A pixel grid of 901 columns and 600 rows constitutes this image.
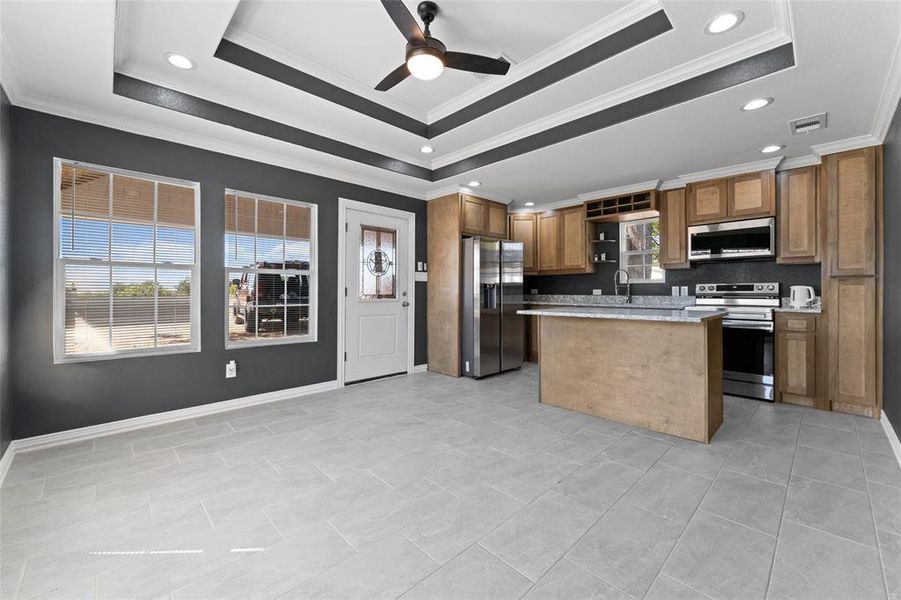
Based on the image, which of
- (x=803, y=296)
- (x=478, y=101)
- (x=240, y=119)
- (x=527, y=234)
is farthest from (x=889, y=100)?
(x=240, y=119)

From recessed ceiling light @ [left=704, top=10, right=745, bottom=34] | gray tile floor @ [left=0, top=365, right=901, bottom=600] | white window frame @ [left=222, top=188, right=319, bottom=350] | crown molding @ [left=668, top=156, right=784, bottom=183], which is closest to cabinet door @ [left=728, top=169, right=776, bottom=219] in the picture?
crown molding @ [left=668, top=156, right=784, bottom=183]

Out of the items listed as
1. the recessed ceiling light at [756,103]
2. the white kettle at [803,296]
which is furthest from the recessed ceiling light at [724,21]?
the white kettle at [803,296]

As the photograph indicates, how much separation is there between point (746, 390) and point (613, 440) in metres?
2.16

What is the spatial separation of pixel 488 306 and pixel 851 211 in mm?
3628

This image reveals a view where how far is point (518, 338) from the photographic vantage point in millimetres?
5602

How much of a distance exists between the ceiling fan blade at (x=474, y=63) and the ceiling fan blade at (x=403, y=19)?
0.21 meters

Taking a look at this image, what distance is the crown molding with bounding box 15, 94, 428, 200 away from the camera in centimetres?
283

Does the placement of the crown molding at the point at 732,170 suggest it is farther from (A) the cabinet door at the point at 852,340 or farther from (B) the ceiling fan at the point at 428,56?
(B) the ceiling fan at the point at 428,56

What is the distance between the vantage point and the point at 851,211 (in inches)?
139

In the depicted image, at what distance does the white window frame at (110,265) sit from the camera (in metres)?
2.87

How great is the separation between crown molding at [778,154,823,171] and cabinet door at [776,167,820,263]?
40 mm

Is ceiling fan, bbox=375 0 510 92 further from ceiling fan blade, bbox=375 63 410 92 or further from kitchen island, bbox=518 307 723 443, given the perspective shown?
kitchen island, bbox=518 307 723 443

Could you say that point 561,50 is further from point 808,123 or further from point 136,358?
point 136,358

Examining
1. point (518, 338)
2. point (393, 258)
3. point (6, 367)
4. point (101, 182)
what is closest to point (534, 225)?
point (518, 338)
